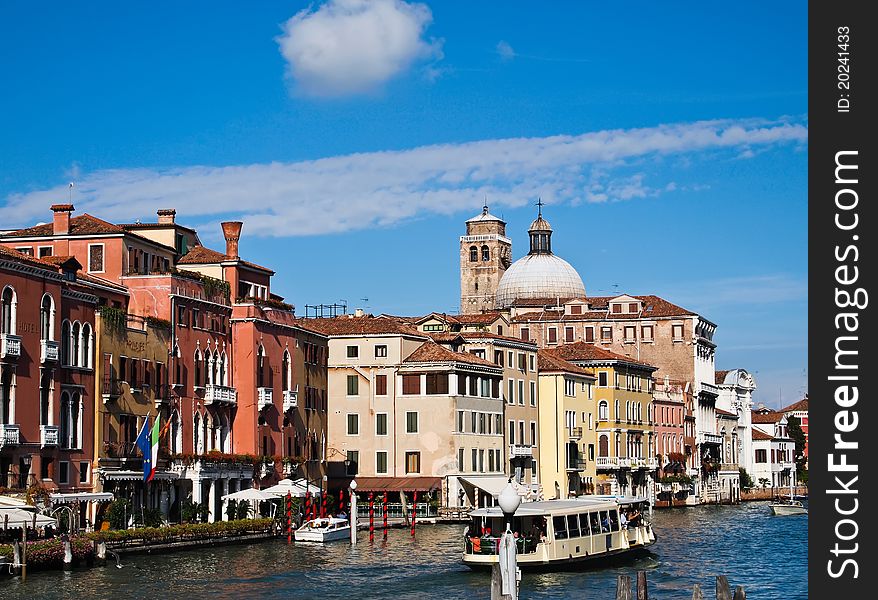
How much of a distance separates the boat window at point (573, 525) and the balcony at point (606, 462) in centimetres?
4217

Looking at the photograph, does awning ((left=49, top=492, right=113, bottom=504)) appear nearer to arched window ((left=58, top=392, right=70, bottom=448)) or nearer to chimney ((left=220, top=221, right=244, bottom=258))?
arched window ((left=58, top=392, right=70, bottom=448))

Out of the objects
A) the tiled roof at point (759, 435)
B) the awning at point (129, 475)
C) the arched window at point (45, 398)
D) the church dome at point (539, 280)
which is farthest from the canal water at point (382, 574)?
the tiled roof at point (759, 435)

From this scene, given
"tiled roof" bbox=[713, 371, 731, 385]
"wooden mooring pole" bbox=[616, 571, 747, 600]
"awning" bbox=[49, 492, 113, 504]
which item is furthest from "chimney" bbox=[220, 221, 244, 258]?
"tiled roof" bbox=[713, 371, 731, 385]

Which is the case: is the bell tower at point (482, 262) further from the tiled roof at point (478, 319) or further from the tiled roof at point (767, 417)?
the tiled roof at point (478, 319)

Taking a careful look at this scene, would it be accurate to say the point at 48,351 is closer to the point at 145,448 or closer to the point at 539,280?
the point at 145,448

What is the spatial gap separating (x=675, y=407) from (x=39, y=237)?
53.9 meters

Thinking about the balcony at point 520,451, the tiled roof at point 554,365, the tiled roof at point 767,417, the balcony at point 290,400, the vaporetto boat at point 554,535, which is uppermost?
the tiled roof at point 554,365

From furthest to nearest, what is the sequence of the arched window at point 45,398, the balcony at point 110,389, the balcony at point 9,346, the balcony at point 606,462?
the balcony at point 606,462 < the balcony at point 110,389 < the arched window at point 45,398 < the balcony at point 9,346

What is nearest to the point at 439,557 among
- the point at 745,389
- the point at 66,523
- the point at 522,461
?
the point at 66,523

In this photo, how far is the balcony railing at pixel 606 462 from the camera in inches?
3334

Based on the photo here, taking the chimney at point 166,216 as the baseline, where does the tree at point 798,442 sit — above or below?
below

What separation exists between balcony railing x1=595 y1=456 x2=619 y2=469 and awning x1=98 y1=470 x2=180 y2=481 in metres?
36.8
